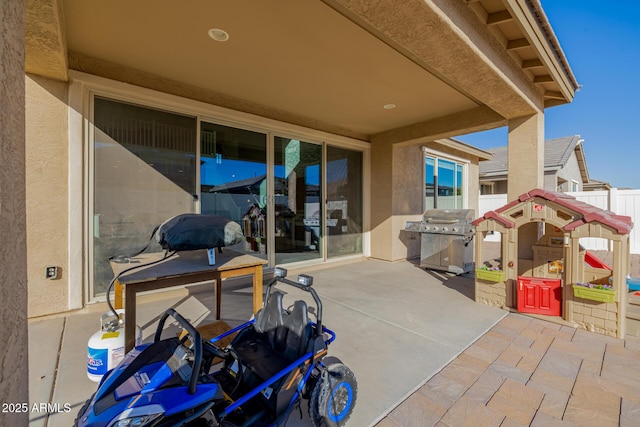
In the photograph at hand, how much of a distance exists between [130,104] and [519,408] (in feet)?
15.5

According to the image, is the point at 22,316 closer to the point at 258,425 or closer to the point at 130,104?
the point at 258,425

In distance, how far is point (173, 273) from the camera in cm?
196

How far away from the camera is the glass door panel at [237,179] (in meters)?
4.02

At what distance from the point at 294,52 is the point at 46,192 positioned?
2989 mm

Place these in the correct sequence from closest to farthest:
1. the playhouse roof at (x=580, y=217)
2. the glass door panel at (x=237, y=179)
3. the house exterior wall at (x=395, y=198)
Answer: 1. the playhouse roof at (x=580, y=217)
2. the glass door panel at (x=237, y=179)
3. the house exterior wall at (x=395, y=198)

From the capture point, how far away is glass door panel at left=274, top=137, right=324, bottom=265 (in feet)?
16.0

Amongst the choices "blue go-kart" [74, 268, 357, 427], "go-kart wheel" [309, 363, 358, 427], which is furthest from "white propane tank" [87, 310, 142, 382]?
"go-kart wheel" [309, 363, 358, 427]

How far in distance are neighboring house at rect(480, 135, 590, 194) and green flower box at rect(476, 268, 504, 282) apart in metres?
9.79

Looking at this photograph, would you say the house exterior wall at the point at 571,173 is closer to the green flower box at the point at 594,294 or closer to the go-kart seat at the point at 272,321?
the green flower box at the point at 594,294

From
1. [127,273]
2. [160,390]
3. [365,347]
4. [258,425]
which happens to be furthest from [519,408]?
[127,273]

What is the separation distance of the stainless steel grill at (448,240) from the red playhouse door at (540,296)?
1.57m

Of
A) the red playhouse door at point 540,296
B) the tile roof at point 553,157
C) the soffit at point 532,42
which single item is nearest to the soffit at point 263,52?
the soffit at point 532,42

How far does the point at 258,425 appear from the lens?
1368 mm

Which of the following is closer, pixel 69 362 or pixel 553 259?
pixel 69 362
